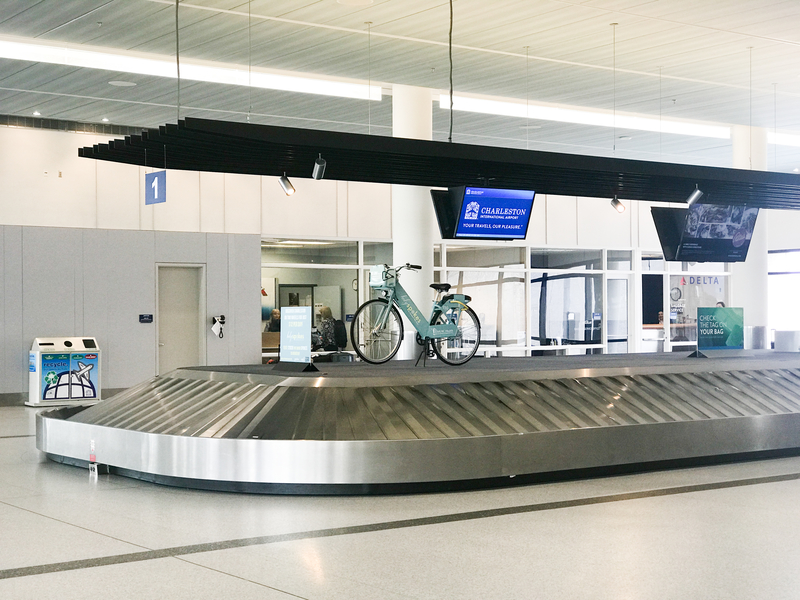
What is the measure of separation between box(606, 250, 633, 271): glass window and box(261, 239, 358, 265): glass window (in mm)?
6657

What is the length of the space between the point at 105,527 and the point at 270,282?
442 inches

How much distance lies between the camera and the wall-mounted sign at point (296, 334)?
26.4ft

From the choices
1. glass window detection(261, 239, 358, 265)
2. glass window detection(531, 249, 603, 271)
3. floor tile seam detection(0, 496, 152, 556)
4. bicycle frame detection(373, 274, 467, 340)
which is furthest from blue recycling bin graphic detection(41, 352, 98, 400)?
glass window detection(531, 249, 603, 271)

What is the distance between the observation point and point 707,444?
833cm

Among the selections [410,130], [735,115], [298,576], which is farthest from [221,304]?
[298,576]

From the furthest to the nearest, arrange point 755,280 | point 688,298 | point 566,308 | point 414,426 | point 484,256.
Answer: point 688,298 → point 566,308 → point 484,256 → point 755,280 → point 414,426

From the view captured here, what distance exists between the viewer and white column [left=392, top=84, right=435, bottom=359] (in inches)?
522

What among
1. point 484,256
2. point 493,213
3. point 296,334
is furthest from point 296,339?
point 484,256

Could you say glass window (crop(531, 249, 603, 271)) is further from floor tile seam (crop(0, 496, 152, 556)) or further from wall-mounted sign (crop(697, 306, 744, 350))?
floor tile seam (crop(0, 496, 152, 556))

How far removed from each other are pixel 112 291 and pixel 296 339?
819 centimetres

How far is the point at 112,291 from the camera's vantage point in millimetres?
15484

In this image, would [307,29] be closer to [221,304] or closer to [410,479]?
[410,479]

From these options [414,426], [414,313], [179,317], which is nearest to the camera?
[414,426]

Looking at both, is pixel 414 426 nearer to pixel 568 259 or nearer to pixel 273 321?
pixel 273 321
